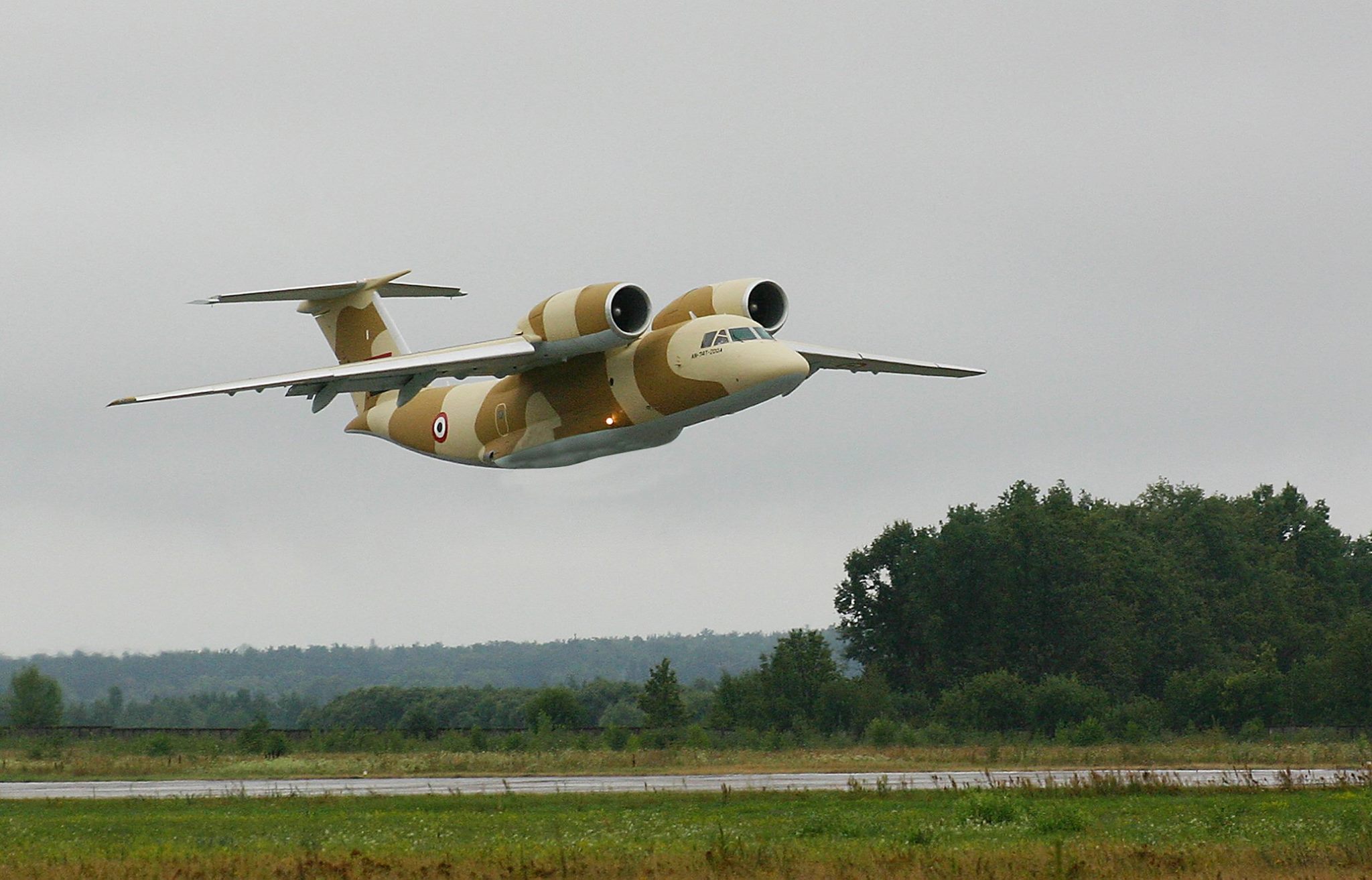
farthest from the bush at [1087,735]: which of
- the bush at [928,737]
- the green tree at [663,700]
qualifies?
the green tree at [663,700]

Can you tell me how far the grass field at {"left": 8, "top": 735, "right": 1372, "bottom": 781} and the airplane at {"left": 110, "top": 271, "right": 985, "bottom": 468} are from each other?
8196 mm

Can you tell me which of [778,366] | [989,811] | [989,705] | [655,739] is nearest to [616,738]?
[655,739]

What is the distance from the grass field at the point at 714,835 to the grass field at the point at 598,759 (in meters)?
9.86

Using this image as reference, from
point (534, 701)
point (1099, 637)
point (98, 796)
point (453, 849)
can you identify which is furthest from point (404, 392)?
Answer: point (1099, 637)

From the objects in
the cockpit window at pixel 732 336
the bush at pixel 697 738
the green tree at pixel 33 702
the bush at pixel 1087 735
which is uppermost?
the cockpit window at pixel 732 336

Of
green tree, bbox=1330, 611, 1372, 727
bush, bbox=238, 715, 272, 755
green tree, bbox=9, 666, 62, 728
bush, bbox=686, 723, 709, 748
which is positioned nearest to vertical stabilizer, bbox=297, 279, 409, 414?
bush, bbox=238, 715, 272, 755

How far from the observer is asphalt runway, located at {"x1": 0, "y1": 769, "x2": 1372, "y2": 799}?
91.9 feet

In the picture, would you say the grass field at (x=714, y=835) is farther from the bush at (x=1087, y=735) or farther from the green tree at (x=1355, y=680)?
the green tree at (x=1355, y=680)

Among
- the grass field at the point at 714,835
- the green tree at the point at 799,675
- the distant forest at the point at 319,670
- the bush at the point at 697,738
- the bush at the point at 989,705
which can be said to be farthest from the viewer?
the distant forest at the point at 319,670

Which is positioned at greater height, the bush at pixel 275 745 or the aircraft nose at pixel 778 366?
the aircraft nose at pixel 778 366

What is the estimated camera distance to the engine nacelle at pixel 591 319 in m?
29.8

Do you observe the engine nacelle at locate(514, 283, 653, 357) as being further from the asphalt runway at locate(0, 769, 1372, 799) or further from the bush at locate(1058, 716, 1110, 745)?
the bush at locate(1058, 716, 1110, 745)

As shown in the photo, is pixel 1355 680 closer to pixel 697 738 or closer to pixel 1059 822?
pixel 697 738

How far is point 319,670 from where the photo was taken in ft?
579
